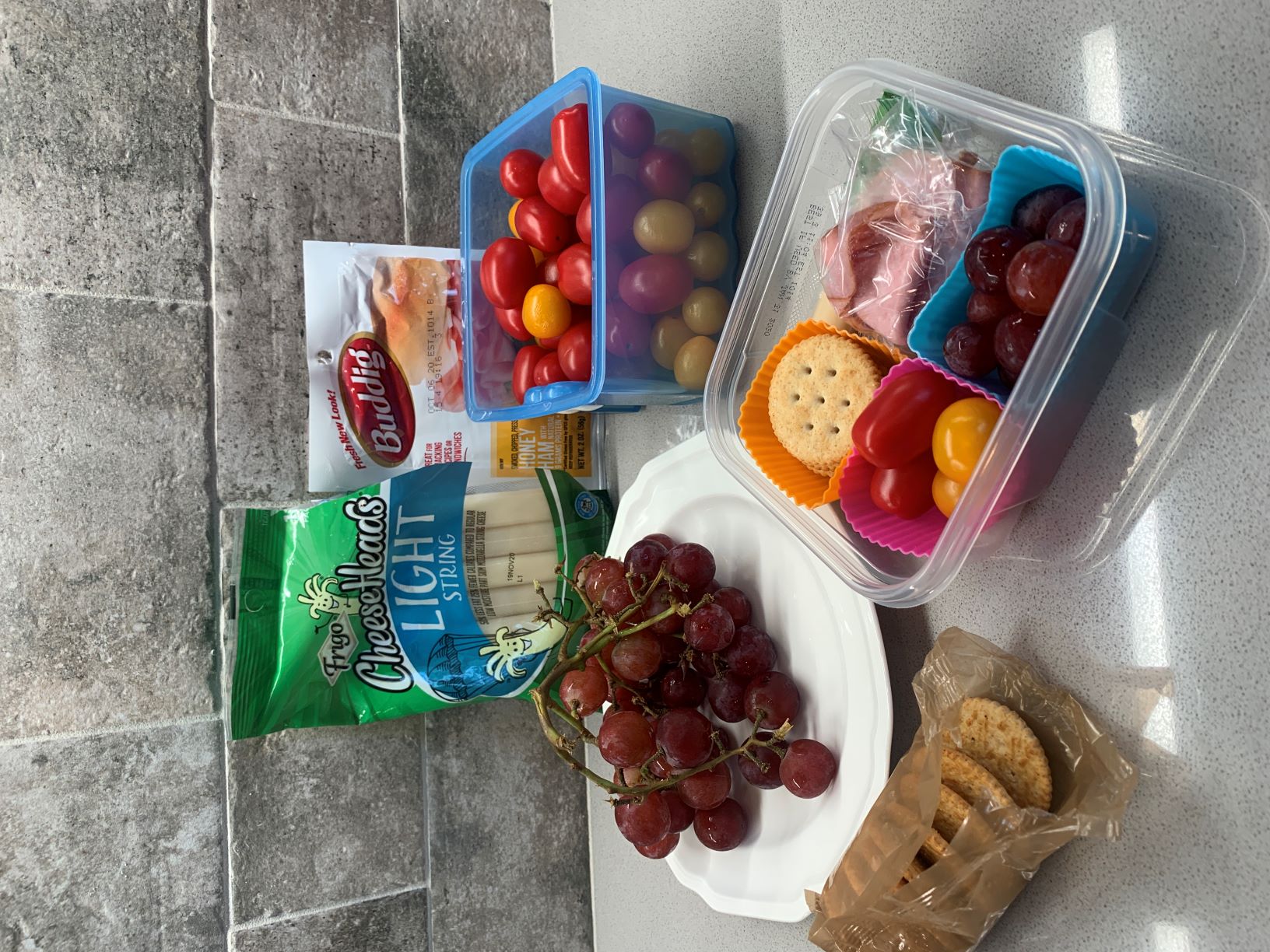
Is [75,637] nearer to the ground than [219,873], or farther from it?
farther from it

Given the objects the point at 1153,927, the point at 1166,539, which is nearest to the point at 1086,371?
the point at 1166,539

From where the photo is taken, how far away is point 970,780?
21.0 inches

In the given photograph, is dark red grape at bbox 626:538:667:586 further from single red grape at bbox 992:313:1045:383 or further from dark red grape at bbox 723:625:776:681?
single red grape at bbox 992:313:1045:383

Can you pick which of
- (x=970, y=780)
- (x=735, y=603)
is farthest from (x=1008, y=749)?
(x=735, y=603)

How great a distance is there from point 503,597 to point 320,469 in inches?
10.3

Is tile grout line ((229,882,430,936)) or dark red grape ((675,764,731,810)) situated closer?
dark red grape ((675,764,731,810))

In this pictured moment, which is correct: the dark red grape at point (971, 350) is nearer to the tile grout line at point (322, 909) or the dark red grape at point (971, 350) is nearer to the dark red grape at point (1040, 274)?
the dark red grape at point (1040, 274)

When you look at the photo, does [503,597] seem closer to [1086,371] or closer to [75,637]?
[75,637]

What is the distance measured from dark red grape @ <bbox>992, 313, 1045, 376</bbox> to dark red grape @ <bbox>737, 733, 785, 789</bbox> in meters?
0.37

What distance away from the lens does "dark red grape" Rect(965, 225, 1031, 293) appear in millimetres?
506

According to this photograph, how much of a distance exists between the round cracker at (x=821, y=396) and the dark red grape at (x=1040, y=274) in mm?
138

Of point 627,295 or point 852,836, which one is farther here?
point 627,295

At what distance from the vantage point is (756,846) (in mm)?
760

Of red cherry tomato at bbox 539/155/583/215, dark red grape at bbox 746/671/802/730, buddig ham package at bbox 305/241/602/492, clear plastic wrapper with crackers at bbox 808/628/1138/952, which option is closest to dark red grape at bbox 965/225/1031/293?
clear plastic wrapper with crackers at bbox 808/628/1138/952
